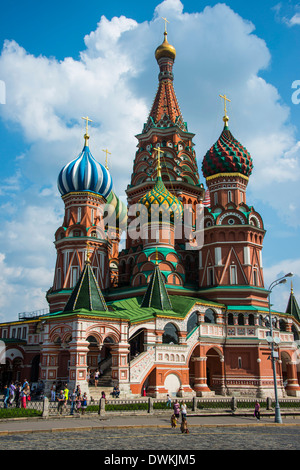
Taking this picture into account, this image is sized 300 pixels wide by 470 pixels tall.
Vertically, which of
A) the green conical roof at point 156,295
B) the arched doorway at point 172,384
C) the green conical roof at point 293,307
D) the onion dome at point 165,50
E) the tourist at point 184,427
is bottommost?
the tourist at point 184,427

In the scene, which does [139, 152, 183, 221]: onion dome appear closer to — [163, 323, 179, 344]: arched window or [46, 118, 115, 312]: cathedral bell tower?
[46, 118, 115, 312]: cathedral bell tower

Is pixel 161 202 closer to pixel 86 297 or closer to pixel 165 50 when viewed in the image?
pixel 86 297

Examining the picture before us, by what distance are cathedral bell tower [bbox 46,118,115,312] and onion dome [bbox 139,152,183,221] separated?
13.9 ft

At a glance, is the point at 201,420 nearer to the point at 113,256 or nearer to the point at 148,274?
the point at 148,274

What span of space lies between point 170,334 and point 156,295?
249cm

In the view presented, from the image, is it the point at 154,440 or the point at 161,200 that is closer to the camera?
the point at 154,440

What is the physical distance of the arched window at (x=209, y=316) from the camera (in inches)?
1228

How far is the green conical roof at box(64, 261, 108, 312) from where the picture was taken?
25.2 m

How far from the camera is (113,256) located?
156 feet

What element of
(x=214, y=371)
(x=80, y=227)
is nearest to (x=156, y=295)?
(x=214, y=371)

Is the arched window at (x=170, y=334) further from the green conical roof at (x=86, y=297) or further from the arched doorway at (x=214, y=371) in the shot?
the green conical roof at (x=86, y=297)

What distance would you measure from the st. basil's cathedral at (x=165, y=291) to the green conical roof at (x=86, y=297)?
7 cm

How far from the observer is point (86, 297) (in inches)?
1001

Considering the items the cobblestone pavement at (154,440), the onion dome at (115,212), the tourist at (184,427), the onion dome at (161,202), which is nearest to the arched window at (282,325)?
the onion dome at (161,202)
